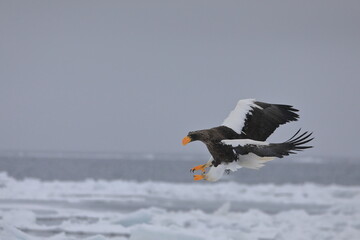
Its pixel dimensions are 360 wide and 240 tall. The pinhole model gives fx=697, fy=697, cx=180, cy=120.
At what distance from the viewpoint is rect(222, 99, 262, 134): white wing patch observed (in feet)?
26.6

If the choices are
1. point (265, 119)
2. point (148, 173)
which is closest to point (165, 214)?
point (265, 119)

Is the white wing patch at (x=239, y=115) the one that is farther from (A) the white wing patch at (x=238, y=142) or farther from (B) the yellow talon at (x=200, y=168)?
(B) the yellow talon at (x=200, y=168)

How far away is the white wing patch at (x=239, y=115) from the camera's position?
8117mm

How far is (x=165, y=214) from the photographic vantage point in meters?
15.8

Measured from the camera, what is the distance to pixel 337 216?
17312 millimetres

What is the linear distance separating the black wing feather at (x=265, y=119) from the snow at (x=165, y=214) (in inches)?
134

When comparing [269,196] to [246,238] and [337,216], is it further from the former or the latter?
[246,238]

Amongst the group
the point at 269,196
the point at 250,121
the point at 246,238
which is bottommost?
the point at 246,238

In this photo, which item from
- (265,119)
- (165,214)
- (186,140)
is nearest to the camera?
(186,140)

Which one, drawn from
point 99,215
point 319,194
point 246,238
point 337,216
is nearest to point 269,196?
point 319,194

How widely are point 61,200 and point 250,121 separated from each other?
1255 centimetres

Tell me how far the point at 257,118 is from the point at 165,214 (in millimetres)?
7911

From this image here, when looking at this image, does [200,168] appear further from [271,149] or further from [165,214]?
[165,214]

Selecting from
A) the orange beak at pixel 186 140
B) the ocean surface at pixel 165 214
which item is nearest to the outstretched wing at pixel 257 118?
the orange beak at pixel 186 140
